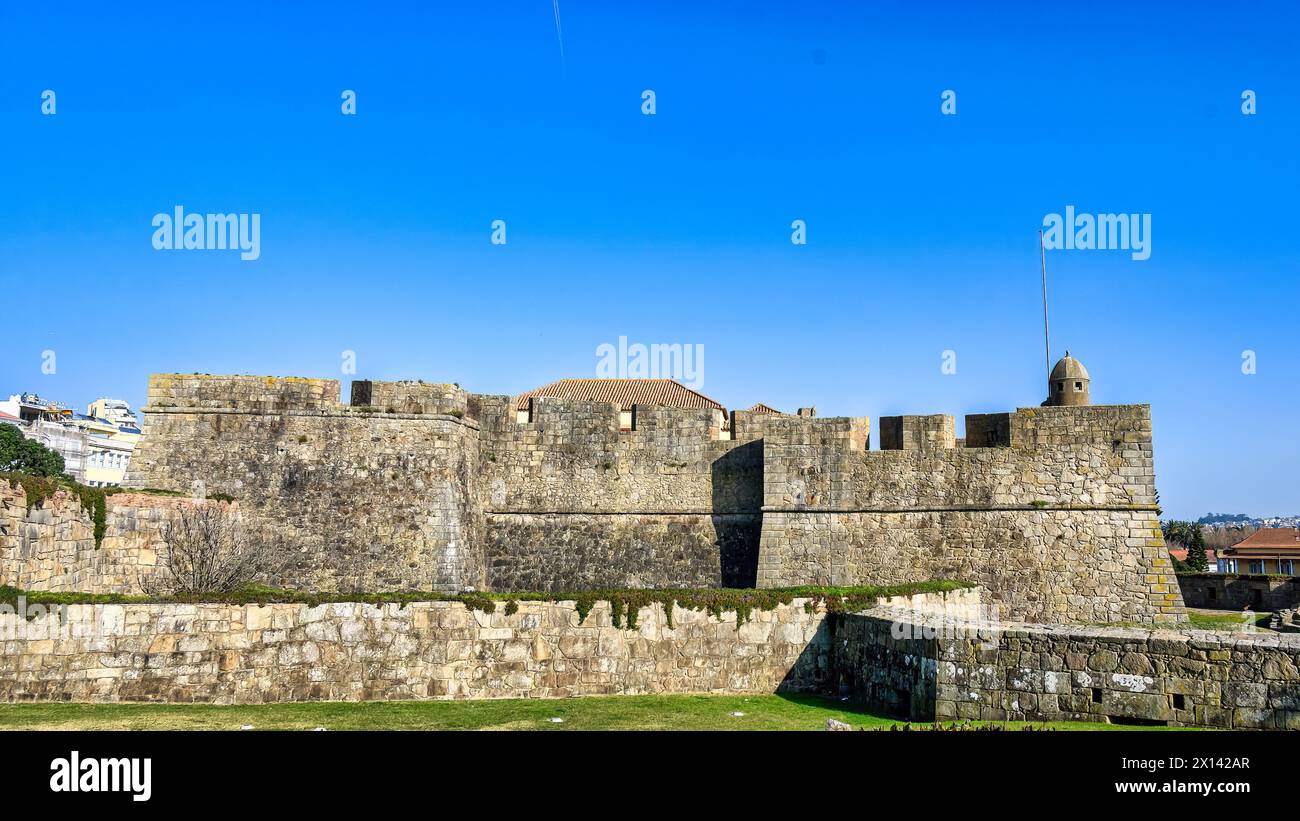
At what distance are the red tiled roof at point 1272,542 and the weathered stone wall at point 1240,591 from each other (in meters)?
38.7

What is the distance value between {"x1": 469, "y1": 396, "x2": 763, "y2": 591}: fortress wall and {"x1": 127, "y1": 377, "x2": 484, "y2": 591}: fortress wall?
1396mm

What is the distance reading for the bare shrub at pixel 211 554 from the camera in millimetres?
17078

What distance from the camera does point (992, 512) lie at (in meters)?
20.6

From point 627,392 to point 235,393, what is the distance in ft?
90.0

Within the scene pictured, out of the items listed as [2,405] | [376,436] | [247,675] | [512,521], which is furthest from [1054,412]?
[2,405]

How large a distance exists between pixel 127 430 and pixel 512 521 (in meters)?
90.0

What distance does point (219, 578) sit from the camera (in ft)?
56.0

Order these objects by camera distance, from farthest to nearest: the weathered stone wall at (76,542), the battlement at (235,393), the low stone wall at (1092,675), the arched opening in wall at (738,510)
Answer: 1. the arched opening in wall at (738,510)
2. the battlement at (235,393)
3. the weathered stone wall at (76,542)
4. the low stone wall at (1092,675)

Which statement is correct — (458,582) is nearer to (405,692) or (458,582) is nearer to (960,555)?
(405,692)

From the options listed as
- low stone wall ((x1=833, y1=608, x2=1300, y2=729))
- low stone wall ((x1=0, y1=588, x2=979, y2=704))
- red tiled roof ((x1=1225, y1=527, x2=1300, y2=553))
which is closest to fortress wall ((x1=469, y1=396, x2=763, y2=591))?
low stone wall ((x1=0, y1=588, x2=979, y2=704))

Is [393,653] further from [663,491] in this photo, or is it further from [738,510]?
[738,510]

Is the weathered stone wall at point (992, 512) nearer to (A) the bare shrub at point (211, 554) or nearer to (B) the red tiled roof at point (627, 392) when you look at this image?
(A) the bare shrub at point (211, 554)

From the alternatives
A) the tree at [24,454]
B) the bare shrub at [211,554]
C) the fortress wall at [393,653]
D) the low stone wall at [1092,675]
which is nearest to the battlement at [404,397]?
the bare shrub at [211,554]

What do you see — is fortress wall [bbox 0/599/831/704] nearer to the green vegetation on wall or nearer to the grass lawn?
the green vegetation on wall
